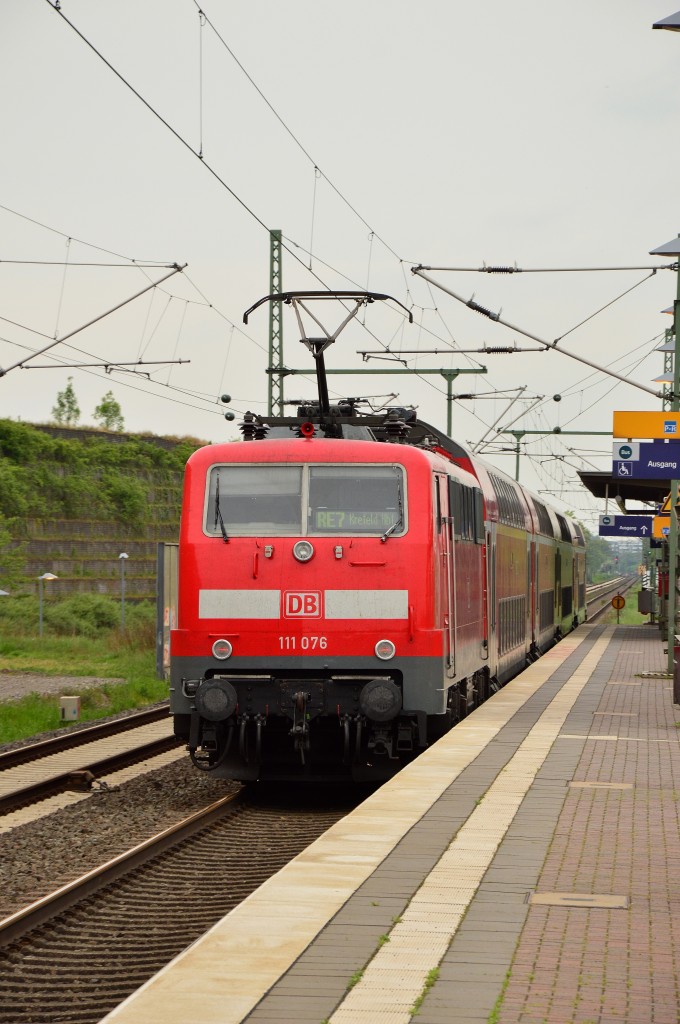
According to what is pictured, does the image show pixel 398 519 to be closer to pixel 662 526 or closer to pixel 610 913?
pixel 610 913

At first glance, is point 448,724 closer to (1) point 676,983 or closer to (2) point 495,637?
(2) point 495,637

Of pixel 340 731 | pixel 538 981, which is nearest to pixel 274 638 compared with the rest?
pixel 340 731

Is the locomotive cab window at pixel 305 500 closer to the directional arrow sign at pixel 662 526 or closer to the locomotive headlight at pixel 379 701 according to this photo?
the locomotive headlight at pixel 379 701

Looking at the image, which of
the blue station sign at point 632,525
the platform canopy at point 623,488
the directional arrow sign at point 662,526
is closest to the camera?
the directional arrow sign at point 662,526

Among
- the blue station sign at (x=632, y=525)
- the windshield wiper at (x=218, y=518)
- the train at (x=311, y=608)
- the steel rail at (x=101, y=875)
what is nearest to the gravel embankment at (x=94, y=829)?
the steel rail at (x=101, y=875)

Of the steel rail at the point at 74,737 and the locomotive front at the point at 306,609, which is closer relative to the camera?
the locomotive front at the point at 306,609

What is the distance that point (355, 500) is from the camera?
42.2 feet

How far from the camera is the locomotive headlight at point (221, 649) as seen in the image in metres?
12.4

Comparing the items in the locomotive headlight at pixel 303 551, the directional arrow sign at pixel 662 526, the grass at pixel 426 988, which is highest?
the directional arrow sign at pixel 662 526

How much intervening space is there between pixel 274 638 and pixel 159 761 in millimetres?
5038

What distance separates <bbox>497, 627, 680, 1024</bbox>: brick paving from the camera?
540cm

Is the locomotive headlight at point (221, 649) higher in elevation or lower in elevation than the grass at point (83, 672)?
higher

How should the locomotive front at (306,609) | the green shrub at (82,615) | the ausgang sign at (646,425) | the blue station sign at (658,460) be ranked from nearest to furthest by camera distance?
1. the locomotive front at (306,609)
2. the blue station sign at (658,460)
3. the ausgang sign at (646,425)
4. the green shrub at (82,615)

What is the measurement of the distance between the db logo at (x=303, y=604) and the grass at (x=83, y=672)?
841 centimetres
